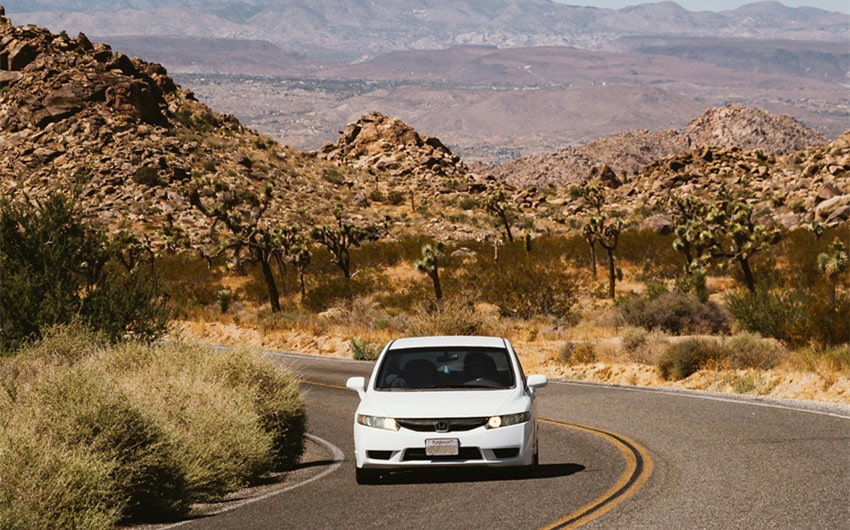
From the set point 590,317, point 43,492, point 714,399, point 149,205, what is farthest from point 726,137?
point 43,492

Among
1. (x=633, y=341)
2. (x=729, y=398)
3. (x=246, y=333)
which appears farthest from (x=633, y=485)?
(x=246, y=333)

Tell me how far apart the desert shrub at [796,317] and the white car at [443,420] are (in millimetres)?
16636

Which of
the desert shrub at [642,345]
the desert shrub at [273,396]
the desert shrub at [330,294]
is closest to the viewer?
the desert shrub at [273,396]

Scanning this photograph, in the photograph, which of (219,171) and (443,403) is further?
(219,171)

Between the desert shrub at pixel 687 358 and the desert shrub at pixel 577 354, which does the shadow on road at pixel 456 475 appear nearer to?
the desert shrub at pixel 687 358

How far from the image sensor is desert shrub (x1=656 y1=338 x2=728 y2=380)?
24.7 meters

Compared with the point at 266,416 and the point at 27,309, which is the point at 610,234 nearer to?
the point at 27,309

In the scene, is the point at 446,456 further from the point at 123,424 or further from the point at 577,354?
the point at 577,354

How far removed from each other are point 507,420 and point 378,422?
1375mm

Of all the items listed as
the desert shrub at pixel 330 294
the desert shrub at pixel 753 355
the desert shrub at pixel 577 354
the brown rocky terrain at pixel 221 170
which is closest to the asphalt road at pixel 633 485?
the desert shrub at pixel 753 355

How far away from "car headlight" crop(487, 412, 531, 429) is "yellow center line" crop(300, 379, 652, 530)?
116 centimetres

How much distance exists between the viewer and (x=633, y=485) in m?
11.7

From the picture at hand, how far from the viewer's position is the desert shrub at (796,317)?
2681cm

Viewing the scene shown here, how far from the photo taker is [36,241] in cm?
2312
